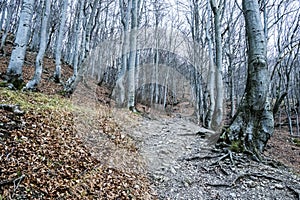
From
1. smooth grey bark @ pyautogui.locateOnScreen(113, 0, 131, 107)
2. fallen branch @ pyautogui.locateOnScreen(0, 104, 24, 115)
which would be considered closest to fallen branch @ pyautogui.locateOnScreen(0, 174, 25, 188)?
fallen branch @ pyautogui.locateOnScreen(0, 104, 24, 115)

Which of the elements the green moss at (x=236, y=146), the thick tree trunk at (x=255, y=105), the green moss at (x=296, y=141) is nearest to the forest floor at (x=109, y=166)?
the green moss at (x=236, y=146)

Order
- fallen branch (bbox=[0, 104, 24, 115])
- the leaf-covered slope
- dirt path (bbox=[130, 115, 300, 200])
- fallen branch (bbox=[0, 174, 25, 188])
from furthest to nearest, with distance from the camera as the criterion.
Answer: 1. fallen branch (bbox=[0, 104, 24, 115])
2. dirt path (bbox=[130, 115, 300, 200])
3. the leaf-covered slope
4. fallen branch (bbox=[0, 174, 25, 188])

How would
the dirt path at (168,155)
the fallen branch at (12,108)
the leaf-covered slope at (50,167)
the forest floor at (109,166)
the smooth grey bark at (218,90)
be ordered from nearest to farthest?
the leaf-covered slope at (50,167) < the forest floor at (109,166) < the dirt path at (168,155) < the fallen branch at (12,108) < the smooth grey bark at (218,90)

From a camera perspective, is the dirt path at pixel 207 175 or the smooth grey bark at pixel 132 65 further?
the smooth grey bark at pixel 132 65

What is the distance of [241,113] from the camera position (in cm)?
553

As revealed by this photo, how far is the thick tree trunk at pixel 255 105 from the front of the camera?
530cm

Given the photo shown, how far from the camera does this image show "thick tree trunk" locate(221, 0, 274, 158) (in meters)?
5.30

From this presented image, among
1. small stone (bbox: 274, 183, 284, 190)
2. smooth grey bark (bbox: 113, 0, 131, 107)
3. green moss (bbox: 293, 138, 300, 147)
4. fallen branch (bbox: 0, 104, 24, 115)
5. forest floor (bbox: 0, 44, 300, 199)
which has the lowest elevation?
green moss (bbox: 293, 138, 300, 147)

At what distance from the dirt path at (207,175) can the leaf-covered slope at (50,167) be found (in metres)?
0.58

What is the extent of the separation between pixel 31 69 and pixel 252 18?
39.4 feet

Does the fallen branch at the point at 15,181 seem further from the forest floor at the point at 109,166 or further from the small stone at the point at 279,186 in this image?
the small stone at the point at 279,186

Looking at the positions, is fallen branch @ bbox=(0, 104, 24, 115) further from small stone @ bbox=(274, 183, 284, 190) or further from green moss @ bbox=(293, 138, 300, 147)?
green moss @ bbox=(293, 138, 300, 147)

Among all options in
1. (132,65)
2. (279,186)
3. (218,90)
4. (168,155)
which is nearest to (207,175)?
(168,155)

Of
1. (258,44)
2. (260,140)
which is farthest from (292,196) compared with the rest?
(258,44)
